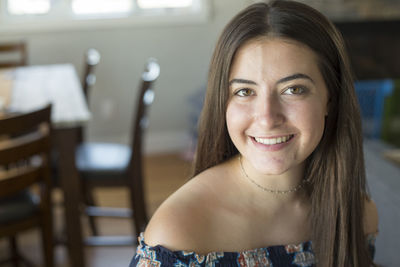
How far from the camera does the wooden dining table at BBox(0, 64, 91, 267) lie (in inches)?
85.1

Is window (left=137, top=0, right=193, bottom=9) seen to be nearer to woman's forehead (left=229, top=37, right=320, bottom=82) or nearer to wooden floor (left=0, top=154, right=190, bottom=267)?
wooden floor (left=0, top=154, right=190, bottom=267)

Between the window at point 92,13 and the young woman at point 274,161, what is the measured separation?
3043 mm

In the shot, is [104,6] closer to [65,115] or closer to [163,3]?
[163,3]

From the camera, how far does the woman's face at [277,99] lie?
0.94m

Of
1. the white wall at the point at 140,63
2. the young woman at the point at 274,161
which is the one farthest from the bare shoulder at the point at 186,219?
the white wall at the point at 140,63

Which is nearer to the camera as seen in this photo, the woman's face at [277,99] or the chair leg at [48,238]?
the woman's face at [277,99]

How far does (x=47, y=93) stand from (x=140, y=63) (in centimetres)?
155

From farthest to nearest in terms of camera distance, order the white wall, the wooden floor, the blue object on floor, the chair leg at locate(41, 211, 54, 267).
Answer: the white wall
the blue object on floor
the wooden floor
the chair leg at locate(41, 211, 54, 267)

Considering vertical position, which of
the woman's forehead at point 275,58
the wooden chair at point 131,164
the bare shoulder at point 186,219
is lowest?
the wooden chair at point 131,164

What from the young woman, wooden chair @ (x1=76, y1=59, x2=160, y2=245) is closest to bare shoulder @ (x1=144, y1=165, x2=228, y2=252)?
the young woman

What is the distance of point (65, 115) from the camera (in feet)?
7.18

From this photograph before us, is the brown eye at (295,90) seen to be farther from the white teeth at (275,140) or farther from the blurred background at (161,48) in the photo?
the blurred background at (161,48)

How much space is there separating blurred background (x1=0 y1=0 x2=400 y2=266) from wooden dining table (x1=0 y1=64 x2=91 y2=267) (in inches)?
43.2

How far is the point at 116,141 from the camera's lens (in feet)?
13.6
